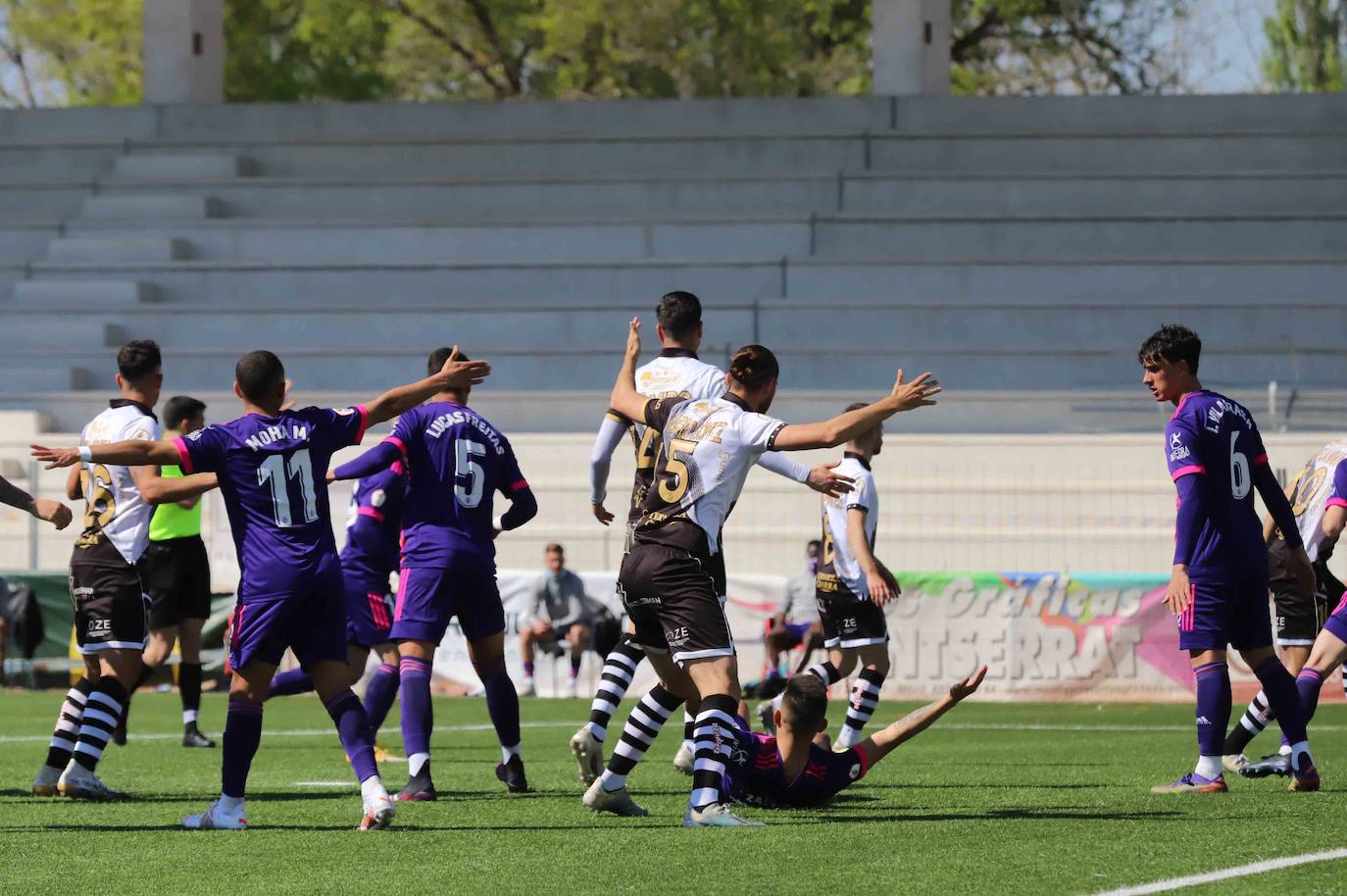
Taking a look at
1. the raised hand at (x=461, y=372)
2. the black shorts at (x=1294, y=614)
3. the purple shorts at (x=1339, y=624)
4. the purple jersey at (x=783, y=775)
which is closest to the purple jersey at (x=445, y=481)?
the raised hand at (x=461, y=372)

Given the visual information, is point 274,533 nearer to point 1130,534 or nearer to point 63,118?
point 1130,534

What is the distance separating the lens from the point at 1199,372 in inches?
958

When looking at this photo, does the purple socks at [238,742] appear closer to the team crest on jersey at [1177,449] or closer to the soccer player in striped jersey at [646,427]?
the soccer player in striped jersey at [646,427]

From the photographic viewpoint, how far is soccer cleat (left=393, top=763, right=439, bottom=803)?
29.9ft

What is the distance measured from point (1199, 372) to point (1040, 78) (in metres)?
25.7

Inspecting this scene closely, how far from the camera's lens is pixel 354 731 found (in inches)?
310

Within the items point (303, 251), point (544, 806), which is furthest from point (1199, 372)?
point (544, 806)

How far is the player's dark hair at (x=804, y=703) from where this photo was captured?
8211 mm

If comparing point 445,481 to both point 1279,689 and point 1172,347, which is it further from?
point 1279,689

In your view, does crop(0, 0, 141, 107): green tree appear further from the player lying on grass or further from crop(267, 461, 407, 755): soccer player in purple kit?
the player lying on grass

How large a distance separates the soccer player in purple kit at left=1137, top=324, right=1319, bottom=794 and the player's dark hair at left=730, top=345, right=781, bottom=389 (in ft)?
5.85

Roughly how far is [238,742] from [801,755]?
95.2 inches

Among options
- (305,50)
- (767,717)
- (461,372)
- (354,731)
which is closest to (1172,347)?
(461,372)

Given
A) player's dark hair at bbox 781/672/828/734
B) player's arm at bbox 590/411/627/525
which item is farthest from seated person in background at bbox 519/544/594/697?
player's dark hair at bbox 781/672/828/734
